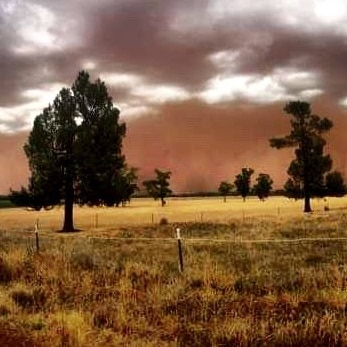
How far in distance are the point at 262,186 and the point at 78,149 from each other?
99.8 metres

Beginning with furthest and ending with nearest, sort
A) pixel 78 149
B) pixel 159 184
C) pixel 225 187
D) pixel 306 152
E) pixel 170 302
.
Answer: pixel 225 187, pixel 159 184, pixel 306 152, pixel 78 149, pixel 170 302

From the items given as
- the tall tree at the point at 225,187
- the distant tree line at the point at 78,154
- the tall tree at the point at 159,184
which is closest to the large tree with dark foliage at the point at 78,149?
the distant tree line at the point at 78,154

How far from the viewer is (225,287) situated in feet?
47.1

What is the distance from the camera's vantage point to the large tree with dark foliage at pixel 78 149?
48.9m

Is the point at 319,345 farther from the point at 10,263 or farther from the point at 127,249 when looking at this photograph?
the point at 127,249

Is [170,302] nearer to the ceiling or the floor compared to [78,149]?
nearer to the floor

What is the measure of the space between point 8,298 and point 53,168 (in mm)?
36274

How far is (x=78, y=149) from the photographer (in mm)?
48500

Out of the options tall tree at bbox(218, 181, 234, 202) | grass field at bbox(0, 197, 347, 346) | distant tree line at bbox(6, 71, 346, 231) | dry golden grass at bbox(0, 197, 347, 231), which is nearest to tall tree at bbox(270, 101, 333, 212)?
dry golden grass at bbox(0, 197, 347, 231)

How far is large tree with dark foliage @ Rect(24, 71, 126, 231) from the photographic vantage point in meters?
48.9

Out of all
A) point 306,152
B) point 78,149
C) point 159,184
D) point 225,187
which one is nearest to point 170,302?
point 78,149

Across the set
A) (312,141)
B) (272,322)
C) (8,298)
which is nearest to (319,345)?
(272,322)

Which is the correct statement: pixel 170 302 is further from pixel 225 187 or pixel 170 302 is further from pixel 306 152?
pixel 225 187

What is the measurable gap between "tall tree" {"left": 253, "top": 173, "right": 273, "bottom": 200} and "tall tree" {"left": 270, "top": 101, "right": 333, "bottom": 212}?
2873 inches
